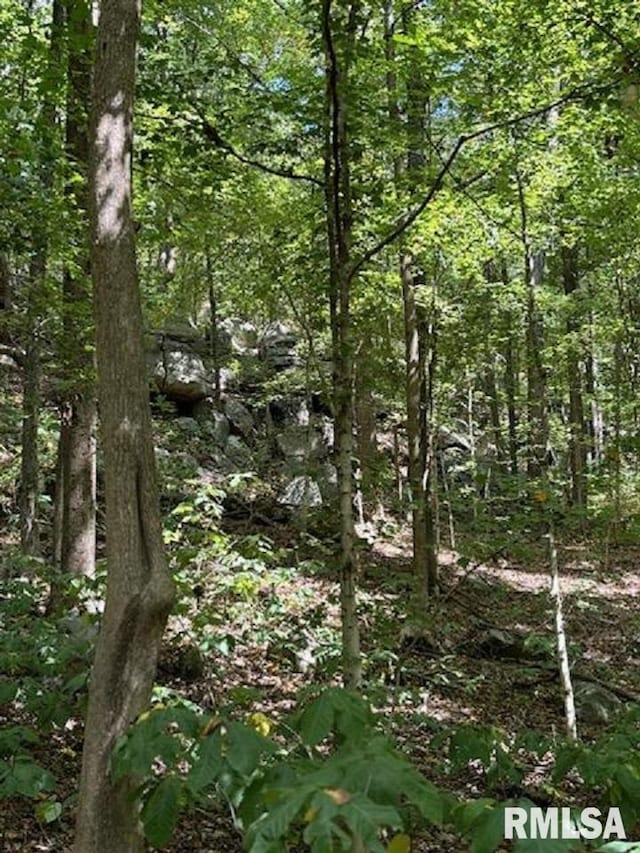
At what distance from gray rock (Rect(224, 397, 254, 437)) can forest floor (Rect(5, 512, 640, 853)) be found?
18.0 ft

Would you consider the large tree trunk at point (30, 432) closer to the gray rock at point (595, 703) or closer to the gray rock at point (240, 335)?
the gray rock at point (595, 703)

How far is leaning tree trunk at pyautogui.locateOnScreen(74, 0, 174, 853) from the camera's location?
281 centimetres

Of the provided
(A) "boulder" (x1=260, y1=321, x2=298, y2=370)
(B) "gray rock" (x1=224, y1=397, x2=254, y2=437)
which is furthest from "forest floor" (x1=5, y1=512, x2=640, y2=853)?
(A) "boulder" (x1=260, y1=321, x2=298, y2=370)

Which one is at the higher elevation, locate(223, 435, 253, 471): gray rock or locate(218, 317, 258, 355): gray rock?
locate(218, 317, 258, 355): gray rock

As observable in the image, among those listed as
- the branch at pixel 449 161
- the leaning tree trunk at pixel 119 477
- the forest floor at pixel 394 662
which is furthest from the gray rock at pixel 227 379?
the leaning tree trunk at pixel 119 477

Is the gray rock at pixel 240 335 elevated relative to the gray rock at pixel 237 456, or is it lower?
elevated

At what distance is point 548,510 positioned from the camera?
6.02 metres

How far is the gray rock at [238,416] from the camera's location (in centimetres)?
1850

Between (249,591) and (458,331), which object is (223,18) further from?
(249,591)

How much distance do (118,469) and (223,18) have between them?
964 centimetres

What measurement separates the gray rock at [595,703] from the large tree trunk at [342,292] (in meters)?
4.82

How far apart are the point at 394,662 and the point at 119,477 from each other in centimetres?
531

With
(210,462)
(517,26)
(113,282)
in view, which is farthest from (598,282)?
(113,282)
